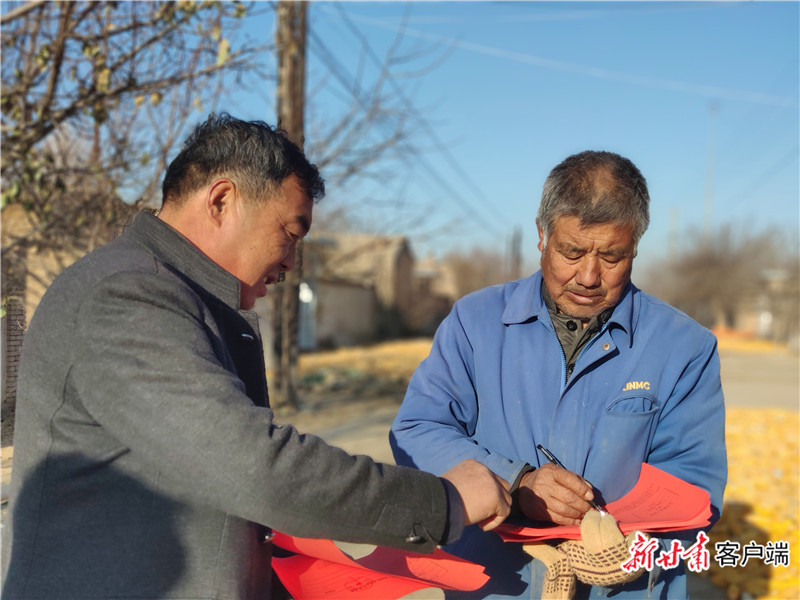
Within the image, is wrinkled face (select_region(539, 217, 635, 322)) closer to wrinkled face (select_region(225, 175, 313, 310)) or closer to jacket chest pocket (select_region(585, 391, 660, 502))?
jacket chest pocket (select_region(585, 391, 660, 502))

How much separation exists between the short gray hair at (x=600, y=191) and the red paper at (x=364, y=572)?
3.63 ft

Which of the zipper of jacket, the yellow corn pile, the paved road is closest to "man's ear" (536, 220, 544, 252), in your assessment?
the zipper of jacket

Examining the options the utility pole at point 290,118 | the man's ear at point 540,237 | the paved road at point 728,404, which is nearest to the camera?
the man's ear at point 540,237

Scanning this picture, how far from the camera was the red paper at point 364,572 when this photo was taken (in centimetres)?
187

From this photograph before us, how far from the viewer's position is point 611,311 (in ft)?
7.63

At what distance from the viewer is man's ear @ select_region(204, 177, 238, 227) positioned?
173 centimetres

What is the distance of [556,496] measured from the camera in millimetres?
1973

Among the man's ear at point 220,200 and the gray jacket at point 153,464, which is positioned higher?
the man's ear at point 220,200

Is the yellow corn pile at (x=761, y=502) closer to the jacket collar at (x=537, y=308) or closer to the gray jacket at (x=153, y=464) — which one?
the jacket collar at (x=537, y=308)

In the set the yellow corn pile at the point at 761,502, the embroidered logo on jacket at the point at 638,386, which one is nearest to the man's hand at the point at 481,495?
the embroidered logo on jacket at the point at 638,386

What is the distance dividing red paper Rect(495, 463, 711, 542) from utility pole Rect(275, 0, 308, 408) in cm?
686

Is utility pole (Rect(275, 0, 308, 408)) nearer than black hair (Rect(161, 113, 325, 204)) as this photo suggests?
No

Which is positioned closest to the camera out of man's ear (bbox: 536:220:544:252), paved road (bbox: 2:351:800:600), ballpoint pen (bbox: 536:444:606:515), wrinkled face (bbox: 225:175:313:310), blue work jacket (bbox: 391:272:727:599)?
wrinkled face (bbox: 225:175:313:310)

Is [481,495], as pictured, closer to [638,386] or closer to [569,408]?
[569,408]
